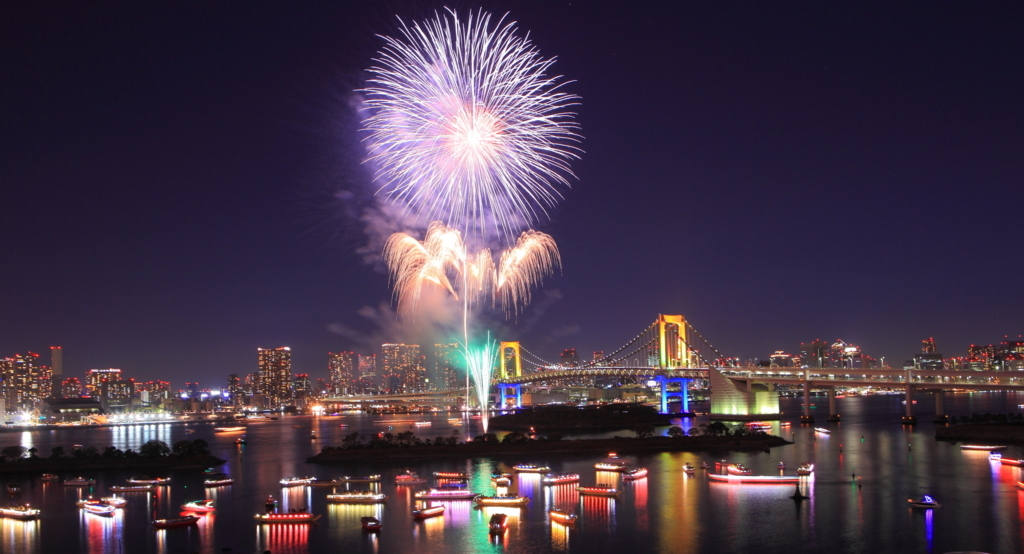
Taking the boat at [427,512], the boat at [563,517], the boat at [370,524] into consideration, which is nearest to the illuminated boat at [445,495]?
the boat at [427,512]

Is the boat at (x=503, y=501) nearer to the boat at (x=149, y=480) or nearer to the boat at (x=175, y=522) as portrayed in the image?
the boat at (x=175, y=522)

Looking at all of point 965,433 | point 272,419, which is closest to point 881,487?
point 965,433

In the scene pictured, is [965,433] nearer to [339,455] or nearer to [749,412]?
[749,412]

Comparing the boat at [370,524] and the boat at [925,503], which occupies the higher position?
the boat at [370,524]

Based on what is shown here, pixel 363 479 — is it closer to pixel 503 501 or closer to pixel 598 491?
pixel 503 501

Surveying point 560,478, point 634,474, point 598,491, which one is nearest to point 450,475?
point 560,478

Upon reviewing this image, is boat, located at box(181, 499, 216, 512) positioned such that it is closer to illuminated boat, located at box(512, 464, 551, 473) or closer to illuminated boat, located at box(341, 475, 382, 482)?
illuminated boat, located at box(341, 475, 382, 482)
